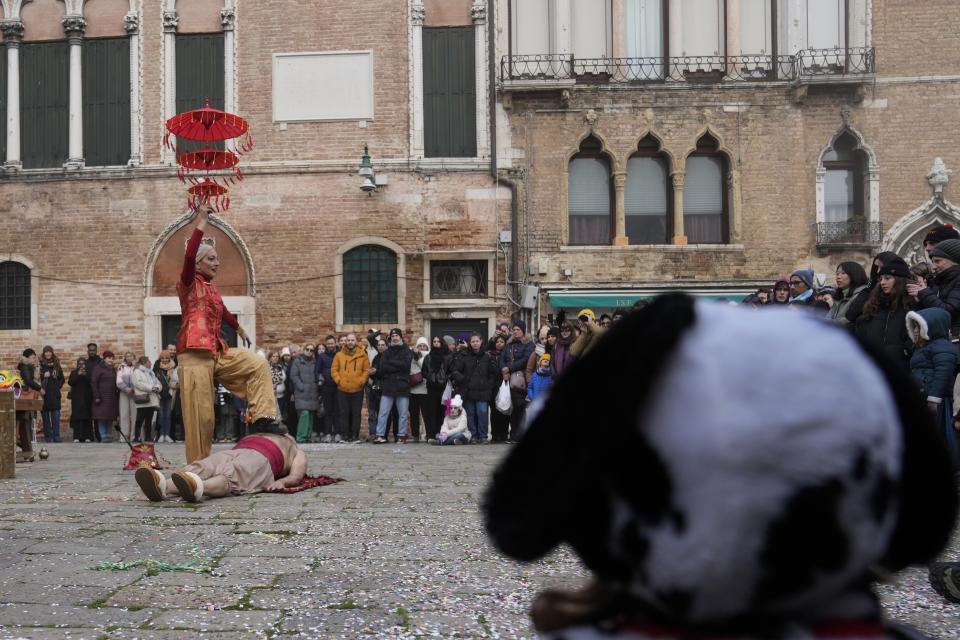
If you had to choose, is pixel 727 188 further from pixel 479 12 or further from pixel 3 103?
pixel 3 103

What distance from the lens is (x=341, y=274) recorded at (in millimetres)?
20484

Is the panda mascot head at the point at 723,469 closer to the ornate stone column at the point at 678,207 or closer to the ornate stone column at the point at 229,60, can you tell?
the ornate stone column at the point at 678,207

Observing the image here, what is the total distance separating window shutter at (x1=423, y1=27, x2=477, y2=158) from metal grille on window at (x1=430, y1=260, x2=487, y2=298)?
7.60ft

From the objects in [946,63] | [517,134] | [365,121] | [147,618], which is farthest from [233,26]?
[147,618]

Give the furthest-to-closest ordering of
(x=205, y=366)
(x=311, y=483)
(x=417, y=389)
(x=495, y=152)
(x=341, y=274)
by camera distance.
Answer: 1. (x=341, y=274)
2. (x=495, y=152)
3. (x=417, y=389)
4. (x=311, y=483)
5. (x=205, y=366)

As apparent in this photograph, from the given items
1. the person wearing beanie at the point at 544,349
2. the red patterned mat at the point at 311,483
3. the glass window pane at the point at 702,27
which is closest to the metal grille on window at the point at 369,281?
the person wearing beanie at the point at 544,349

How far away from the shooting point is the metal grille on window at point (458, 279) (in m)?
20.7

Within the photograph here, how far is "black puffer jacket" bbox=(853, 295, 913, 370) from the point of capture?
23.1ft

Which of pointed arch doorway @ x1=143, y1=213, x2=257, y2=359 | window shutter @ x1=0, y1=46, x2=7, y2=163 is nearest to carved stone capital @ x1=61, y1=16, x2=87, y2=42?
window shutter @ x1=0, y1=46, x2=7, y2=163

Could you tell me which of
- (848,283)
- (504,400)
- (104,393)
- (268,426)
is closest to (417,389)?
(504,400)

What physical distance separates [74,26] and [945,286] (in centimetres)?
1960

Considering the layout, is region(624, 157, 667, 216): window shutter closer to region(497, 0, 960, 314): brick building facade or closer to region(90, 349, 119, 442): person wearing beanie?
region(497, 0, 960, 314): brick building facade

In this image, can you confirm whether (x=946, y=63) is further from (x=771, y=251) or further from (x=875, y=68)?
(x=771, y=251)

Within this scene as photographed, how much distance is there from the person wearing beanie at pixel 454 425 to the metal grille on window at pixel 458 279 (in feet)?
17.9
